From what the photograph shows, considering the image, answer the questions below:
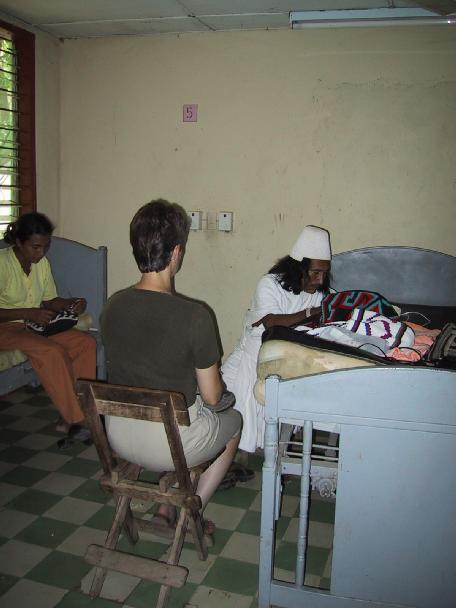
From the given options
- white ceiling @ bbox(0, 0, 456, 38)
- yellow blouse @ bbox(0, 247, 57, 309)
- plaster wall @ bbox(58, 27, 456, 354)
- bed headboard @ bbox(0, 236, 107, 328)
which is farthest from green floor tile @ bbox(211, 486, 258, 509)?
white ceiling @ bbox(0, 0, 456, 38)

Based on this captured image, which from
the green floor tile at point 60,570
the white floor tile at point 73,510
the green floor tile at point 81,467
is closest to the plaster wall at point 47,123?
the green floor tile at point 81,467

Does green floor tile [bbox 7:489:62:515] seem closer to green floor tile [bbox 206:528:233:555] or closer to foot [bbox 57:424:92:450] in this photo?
foot [bbox 57:424:92:450]

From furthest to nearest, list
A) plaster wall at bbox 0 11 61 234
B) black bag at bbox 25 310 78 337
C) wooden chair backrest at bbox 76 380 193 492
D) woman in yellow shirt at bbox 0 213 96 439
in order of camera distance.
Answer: plaster wall at bbox 0 11 61 234, black bag at bbox 25 310 78 337, woman in yellow shirt at bbox 0 213 96 439, wooden chair backrest at bbox 76 380 193 492

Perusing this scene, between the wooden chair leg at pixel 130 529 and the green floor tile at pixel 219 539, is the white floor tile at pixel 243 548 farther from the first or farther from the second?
the wooden chair leg at pixel 130 529

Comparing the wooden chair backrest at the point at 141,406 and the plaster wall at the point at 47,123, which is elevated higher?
the plaster wall at the point at 47,123

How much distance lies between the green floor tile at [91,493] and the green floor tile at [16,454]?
1.56ft

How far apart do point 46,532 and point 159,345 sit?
113cm

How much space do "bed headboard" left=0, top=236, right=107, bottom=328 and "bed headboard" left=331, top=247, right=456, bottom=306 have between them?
1602mm

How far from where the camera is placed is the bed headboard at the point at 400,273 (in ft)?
11.0

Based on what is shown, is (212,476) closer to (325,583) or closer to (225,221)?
(325,583)

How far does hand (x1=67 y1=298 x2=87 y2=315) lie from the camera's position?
351 centimetres

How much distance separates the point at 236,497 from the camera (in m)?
2.73

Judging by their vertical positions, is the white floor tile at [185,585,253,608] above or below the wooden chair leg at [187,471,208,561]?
below

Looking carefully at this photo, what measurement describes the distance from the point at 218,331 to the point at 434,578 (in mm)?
2658
